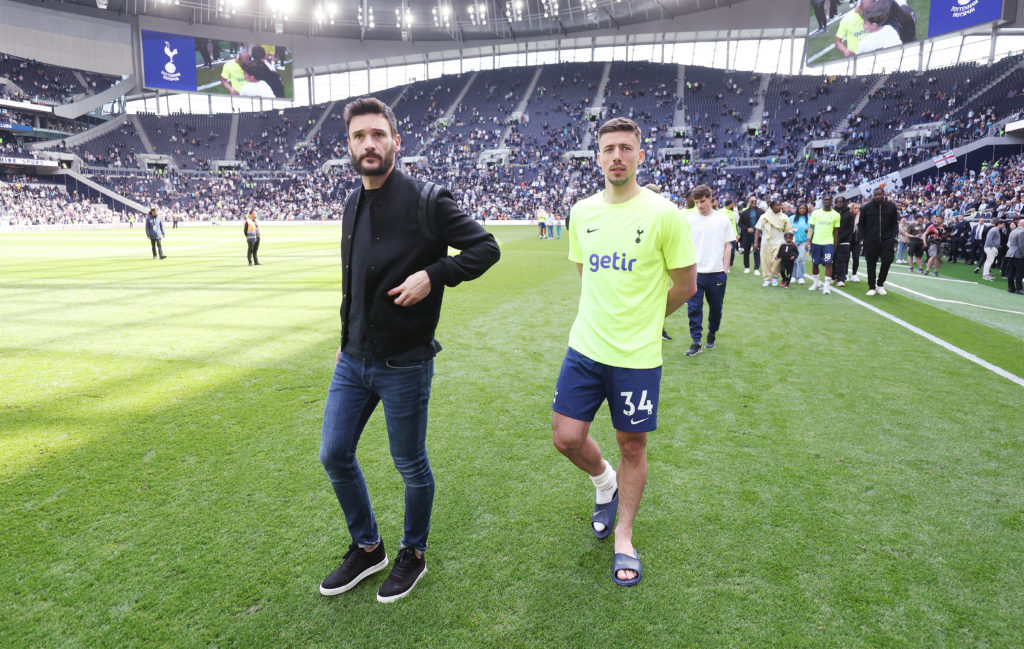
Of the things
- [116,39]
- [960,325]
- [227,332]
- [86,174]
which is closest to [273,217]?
[86,174]

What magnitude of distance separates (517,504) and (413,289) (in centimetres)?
176

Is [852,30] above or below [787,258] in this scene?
above

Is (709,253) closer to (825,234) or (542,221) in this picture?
(825,234)

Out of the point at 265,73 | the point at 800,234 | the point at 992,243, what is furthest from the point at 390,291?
the point at 265,73

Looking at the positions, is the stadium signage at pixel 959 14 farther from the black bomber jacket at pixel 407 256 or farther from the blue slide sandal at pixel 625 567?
the black bomber jacket at pixel 407 256

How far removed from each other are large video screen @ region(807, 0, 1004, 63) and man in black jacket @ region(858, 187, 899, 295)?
4478 cm

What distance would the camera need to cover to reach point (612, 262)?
9.09 ft

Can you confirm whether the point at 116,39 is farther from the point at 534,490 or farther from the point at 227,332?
the point at 534,490

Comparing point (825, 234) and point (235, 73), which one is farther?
point (235, 73)

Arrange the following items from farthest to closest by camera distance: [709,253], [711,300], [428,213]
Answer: [711,300] → [709,253] → [428,213]

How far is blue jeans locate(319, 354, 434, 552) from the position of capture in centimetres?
241

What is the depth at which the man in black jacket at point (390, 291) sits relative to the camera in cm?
229

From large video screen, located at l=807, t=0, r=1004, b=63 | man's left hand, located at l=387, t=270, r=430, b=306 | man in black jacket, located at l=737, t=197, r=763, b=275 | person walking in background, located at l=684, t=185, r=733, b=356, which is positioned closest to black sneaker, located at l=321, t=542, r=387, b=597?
man's left hand, located at l=387, t=270, r=430, b=306

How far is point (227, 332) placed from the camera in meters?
7.86
